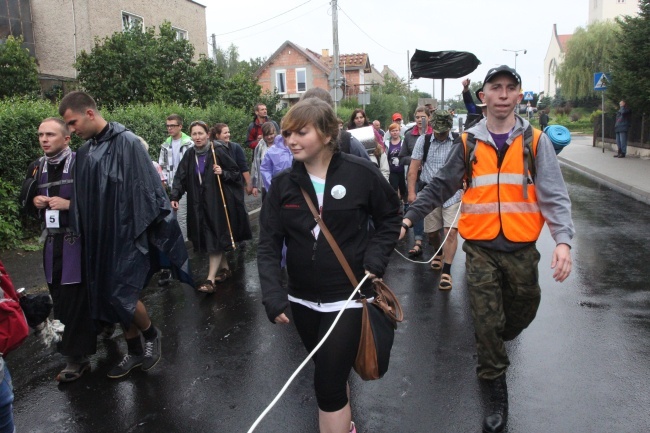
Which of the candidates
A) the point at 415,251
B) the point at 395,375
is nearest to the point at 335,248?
the point at 395,375

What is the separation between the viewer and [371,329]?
2.70 m

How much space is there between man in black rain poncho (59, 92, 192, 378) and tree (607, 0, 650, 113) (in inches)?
684

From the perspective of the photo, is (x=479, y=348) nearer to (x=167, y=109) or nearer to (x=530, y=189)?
(x=530, y=189)

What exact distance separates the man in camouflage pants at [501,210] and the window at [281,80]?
56.8m

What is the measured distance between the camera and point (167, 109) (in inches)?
485

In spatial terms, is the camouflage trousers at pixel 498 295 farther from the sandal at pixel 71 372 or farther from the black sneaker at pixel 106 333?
the black sneaker at pixel 106 333

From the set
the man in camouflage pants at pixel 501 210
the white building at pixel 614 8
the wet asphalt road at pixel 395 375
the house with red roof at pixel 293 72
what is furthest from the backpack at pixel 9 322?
the white building at pixel 614 8

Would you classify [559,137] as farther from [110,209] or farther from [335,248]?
[110,209]

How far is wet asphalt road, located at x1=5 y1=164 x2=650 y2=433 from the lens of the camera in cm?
354

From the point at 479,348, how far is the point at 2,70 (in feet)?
56.6

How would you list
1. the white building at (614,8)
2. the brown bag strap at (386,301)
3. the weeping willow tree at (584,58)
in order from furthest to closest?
the white building at (614,8), the weeping willow tree at (584,58), the brown bag strap at (386,301)

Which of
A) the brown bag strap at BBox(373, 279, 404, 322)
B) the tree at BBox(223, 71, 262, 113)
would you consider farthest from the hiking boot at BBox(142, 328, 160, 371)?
the tree at BBox(223, 71, 262, 113)

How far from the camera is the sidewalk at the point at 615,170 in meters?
13.1

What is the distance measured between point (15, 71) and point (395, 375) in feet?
54.3
